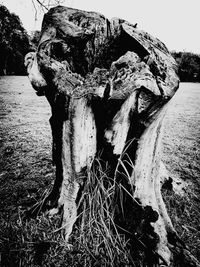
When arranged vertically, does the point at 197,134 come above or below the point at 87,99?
below

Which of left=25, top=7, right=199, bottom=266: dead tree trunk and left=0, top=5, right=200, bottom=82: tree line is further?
left=0, top=5, right=200, bottom=82: tree line

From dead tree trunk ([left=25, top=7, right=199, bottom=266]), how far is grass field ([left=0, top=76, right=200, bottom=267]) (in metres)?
0.27

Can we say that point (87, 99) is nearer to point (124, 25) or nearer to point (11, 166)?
point (124, 25)

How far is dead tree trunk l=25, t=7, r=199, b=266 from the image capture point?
146cm

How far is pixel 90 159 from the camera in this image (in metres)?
1.63

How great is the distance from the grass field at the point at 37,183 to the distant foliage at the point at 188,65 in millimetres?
13465

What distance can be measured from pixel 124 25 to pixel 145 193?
1471 mm

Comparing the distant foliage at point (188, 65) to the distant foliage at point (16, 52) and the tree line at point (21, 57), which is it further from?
the distant foliage at point (16, 52)

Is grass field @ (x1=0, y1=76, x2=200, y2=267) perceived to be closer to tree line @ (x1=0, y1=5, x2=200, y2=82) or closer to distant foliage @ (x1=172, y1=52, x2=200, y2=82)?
distant foliage @ (x1=172, y1=52, x2=200, y2=82)

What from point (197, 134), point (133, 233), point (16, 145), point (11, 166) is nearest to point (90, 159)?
point (133, 233)

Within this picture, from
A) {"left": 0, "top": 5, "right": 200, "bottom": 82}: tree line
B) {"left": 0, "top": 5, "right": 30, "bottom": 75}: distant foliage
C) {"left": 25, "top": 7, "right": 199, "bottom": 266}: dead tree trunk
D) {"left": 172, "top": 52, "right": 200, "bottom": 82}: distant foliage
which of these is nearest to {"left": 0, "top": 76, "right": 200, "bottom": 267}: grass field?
{"left": 25, "top": 7, "right": 199, "bottom": 266}: dead tree trunk

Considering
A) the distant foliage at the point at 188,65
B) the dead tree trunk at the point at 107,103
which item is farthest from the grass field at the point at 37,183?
the distant foliage at the point at 188,65

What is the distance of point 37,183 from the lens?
265 cm

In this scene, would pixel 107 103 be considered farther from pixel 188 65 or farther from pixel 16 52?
pixel 16 52
